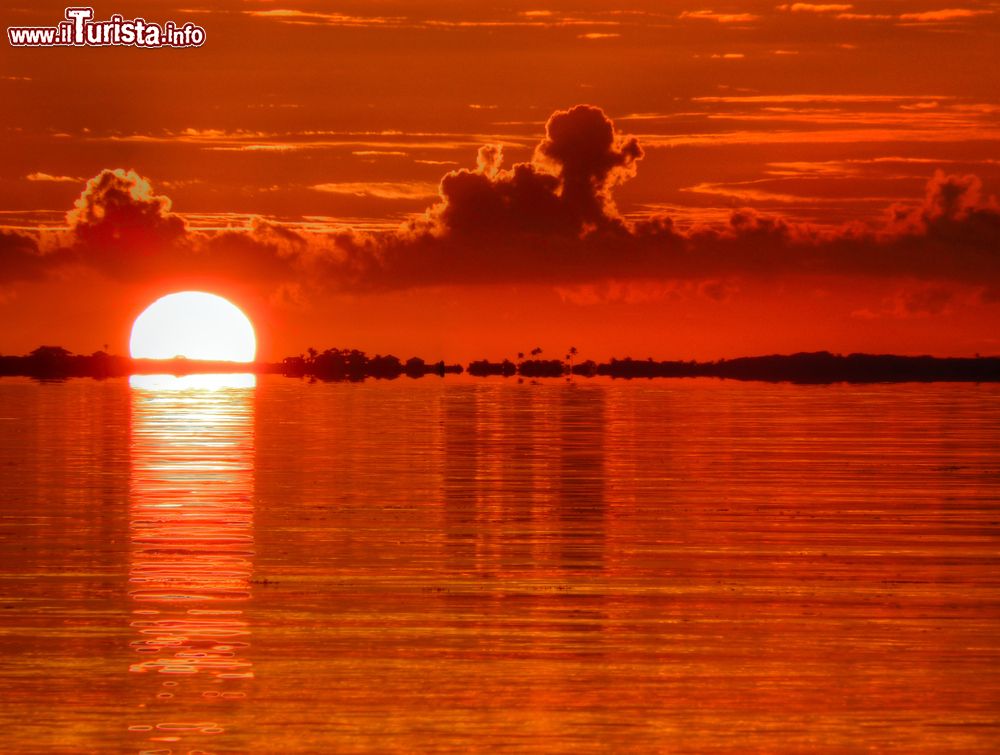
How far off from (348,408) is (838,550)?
233 feet

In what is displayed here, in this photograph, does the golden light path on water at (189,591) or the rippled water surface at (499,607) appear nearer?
the rippled water surface at (499,607)

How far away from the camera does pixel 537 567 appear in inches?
941

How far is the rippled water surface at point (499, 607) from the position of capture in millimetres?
14523

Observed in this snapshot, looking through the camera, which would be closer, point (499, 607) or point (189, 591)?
point (499, 607)

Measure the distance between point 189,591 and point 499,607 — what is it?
448cm

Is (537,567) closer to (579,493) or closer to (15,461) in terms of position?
(579,493)

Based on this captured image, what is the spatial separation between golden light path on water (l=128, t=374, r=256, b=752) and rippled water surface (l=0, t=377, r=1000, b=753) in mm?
59

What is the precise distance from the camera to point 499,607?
799 inches

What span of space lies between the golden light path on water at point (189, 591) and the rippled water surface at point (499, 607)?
0.19ft

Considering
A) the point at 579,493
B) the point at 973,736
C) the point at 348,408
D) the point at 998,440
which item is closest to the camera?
the point at 973,736

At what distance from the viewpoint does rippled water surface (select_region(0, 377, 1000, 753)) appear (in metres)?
14.5

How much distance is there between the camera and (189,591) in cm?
2159

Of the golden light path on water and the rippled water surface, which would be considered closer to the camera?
the rippled water surface

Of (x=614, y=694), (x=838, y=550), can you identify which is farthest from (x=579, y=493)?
(x=614, y=694)
